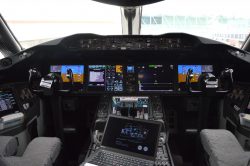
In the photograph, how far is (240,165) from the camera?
132 centimetres

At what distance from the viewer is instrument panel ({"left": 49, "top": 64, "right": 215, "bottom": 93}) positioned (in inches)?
93.4

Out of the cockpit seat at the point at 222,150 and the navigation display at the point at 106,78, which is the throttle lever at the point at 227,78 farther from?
the navigation display at the point at 106,78

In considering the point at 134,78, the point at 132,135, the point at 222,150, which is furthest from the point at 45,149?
the point at 134,78

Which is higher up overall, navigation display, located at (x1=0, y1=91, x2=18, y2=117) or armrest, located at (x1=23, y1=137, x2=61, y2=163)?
navigation display, located at (x1=0, y1=91, x2=18, y2=117)

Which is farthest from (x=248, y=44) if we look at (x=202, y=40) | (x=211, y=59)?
(x=202, y=40)

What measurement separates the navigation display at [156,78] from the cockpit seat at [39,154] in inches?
39.5

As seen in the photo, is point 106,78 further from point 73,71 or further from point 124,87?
point 73,71

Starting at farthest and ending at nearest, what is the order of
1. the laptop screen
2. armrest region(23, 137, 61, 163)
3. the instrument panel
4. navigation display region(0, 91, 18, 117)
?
the instrument panel
navigation display region(0, 91, 18, 117)
the laptop screen
armrest region(23, 137, 61, 163)

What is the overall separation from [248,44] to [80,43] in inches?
64.7

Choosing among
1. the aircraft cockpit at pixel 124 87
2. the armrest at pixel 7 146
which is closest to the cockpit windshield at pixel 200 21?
the aircraft cockpit at pixel 124 87

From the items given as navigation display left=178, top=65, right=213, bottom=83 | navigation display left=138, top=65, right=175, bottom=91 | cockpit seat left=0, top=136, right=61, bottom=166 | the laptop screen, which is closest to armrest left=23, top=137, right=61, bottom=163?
cockpit seat left=0, top=136, right=61, bottom=166

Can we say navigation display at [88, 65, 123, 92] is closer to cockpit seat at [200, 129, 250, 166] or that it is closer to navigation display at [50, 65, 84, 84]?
navigation display at [50, 65, 84, 84]

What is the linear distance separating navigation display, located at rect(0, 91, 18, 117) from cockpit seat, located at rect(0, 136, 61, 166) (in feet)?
2.20

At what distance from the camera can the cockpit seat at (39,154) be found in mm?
1357
